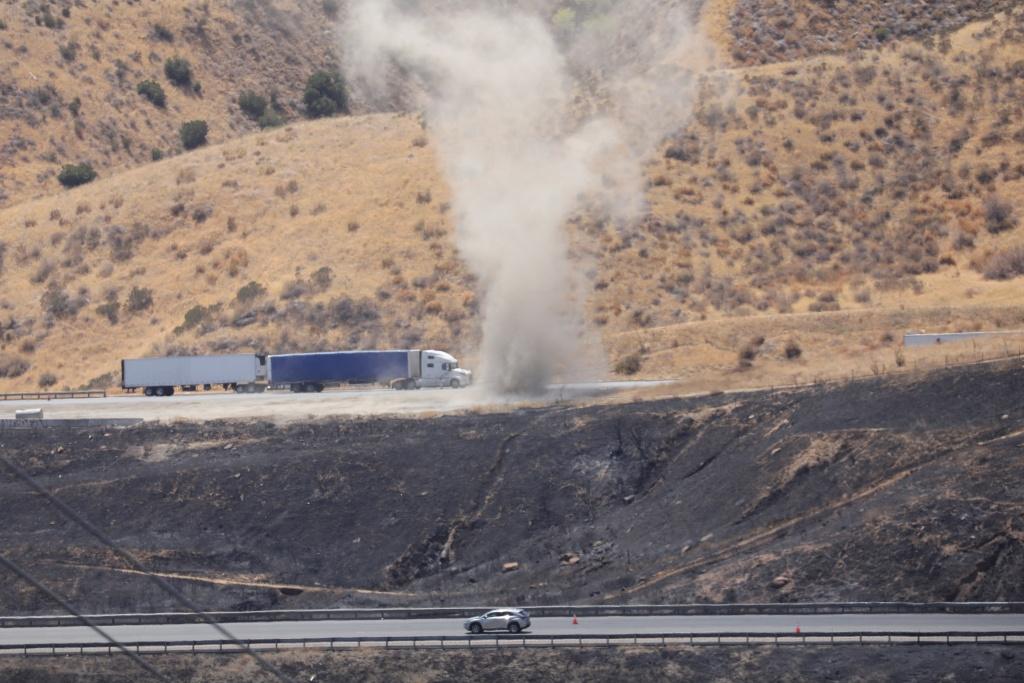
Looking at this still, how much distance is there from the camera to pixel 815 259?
90.2 m

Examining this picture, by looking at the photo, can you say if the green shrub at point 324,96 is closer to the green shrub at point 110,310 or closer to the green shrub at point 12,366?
the green shrub at point 110,310

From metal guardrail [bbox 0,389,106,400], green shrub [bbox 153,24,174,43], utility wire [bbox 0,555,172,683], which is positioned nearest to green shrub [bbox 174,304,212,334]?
metal guardrail [bbox 0,389,106,400]

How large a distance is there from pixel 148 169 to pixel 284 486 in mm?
62669

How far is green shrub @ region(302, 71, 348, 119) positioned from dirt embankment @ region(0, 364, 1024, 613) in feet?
270

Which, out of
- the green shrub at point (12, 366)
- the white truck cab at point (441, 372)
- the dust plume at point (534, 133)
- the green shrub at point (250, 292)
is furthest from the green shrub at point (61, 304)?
the white truck cab at point (441, 372)

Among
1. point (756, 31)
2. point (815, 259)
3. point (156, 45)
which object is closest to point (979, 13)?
point (756, 31)

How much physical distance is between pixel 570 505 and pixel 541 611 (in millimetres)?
10124

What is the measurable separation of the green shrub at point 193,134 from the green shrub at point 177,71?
397 inches

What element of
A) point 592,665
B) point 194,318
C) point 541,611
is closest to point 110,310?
point 194,318

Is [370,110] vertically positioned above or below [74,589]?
above

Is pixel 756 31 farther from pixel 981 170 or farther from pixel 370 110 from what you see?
pixel 370 110

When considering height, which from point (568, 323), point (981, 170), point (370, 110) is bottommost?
point (568, 323)

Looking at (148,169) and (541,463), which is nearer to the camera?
(541,463)

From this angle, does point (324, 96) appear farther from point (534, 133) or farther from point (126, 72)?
point (534, 133)
